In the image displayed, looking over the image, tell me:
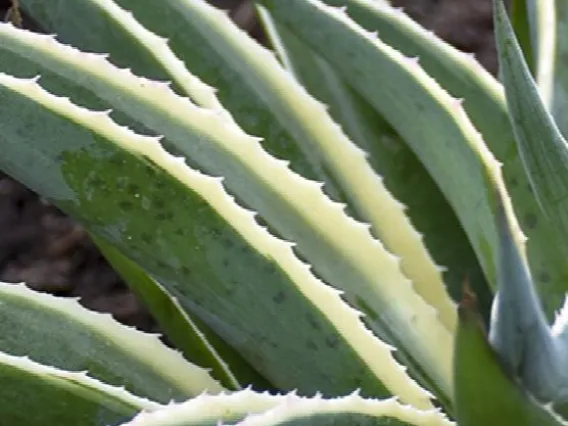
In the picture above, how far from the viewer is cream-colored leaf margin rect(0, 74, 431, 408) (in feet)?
1.30

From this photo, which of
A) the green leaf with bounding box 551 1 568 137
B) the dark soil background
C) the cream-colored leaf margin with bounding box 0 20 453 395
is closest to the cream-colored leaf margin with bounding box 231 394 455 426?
the cream-colored leaf margin with bounding box 0 20 453 395

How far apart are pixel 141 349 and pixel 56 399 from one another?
0.34 feet

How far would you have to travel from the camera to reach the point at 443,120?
51 centimetres

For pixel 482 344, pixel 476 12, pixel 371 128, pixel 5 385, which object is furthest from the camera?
pixel 476 12

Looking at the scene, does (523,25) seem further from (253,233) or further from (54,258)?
(54,258)

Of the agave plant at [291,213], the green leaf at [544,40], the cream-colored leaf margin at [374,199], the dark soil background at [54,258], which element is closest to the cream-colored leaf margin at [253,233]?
the agave plant at [291,213]

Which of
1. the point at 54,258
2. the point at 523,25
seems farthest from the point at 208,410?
the point at 54,258

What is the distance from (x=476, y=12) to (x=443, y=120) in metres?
0.48

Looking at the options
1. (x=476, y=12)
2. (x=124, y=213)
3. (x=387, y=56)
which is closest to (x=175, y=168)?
(x=124, y=213)

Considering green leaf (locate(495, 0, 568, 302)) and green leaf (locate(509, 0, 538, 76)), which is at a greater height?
green leaf (locate(509, 0, 538, 76))

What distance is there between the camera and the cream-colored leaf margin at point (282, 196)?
1.48 feet

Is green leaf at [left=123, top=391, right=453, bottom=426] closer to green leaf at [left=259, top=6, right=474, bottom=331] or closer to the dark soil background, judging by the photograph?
green leaf at [left=259, top=6, right=474, bottom=331]

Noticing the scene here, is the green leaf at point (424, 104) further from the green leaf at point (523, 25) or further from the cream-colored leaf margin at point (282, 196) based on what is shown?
the green leaf at point (523, 25)

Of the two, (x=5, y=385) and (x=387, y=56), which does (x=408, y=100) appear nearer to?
(x=387, y=56)
